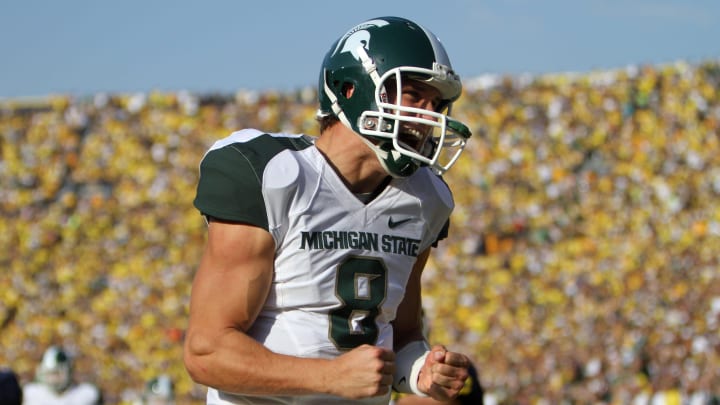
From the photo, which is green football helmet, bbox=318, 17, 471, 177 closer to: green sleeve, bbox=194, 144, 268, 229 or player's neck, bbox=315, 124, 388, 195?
player's neck, bbox=315, 124, 388, 195

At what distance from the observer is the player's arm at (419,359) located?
7.73ft

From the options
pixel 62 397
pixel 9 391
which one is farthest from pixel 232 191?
pixel 62 397

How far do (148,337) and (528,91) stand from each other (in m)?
9.09

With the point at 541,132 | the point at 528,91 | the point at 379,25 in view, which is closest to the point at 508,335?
the point at 541,132

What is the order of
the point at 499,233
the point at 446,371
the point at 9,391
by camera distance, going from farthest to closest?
the point at 499,233 → the point at 9,391 → the point at 446,371

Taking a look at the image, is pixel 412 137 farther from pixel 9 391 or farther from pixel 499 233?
pixel 499 233

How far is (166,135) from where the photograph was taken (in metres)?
21.7

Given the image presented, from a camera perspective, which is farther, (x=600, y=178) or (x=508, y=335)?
(x=600, y=178)

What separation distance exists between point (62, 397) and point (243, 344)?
408 cm

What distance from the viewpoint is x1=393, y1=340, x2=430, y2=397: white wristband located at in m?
2.59

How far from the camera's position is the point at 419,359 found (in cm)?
262

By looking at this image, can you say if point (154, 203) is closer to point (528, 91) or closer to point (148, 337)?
point (148, 337)

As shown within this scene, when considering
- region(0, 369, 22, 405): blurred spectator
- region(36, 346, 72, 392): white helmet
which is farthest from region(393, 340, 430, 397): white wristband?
region(36, 346, 72, 392): white helmet

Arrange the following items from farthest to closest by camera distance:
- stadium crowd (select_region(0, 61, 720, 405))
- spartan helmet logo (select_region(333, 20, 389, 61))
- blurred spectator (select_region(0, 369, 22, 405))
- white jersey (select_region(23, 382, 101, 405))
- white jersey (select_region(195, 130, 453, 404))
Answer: stadium crowd (select_region(0, 61, 720, 405))
white jersey (select_region(23, 382, 101, 405))
blurred spectator (select_region(0, 369, 22, 405))
spartan helmet logo (select_region(333, 20, 389, 61))
white jersey (select_region(195, 130, 453, 404))
